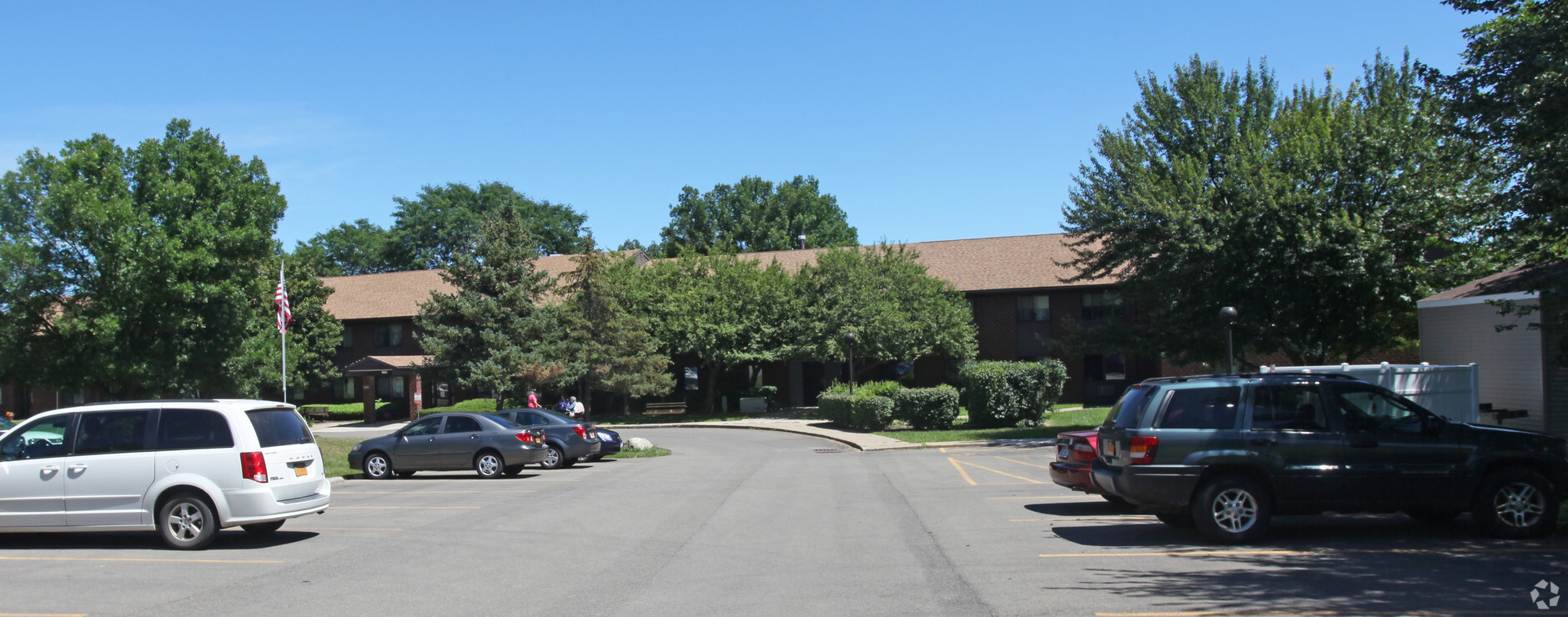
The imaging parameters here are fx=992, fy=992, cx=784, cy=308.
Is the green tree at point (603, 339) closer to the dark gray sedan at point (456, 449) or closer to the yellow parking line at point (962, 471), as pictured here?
the dark gray sedan at point (456, 449)

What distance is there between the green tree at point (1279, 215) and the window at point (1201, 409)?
46.7ft

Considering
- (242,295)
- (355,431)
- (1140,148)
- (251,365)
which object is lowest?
(355,431)

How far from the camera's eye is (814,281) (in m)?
44.0

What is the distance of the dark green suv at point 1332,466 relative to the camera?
9.90 m

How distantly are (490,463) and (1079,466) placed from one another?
39.8 ft

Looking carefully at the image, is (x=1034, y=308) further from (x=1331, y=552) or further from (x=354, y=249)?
(x=354, y=249)

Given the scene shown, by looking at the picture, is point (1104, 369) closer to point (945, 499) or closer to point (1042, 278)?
point (1042, 278)

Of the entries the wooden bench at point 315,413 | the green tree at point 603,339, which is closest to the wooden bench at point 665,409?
the green tree at point 603,339

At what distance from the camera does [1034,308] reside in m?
46.5

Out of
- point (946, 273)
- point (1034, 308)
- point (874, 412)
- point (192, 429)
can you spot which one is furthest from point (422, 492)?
point (946, 273)

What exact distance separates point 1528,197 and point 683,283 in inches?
1446

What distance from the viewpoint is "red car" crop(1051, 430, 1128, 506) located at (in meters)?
11.8

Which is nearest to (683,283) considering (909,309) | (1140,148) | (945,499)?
(909,309)

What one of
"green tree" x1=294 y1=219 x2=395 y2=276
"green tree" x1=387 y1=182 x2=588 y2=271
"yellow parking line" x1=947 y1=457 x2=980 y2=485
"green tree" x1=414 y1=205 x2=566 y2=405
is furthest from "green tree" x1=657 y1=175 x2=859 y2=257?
"yellow parking line" x1=947 y1=457 x2=980 y2=485
